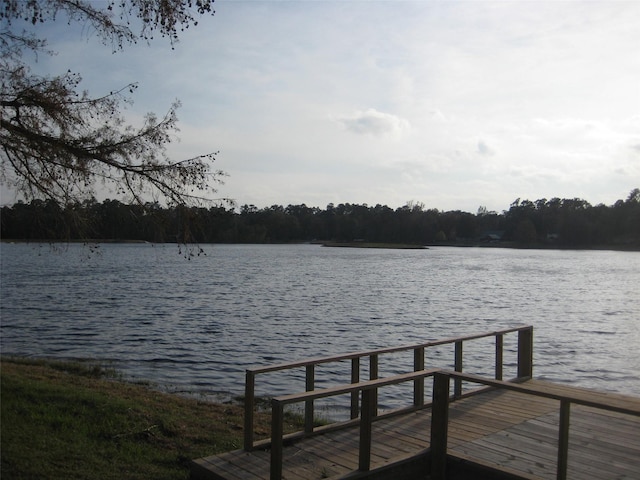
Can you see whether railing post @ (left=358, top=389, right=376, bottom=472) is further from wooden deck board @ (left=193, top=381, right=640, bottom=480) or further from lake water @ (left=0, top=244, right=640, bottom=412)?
lake water @ (left=0, top=244, right=640, bottom=412)

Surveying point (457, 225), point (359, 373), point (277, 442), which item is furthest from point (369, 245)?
point (277, 442)

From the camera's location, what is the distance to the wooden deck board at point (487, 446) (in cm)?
569

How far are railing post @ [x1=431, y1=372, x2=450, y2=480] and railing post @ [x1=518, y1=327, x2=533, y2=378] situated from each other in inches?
176

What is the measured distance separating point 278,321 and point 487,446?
17150 mm

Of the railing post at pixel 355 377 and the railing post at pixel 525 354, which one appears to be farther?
the railing post at pixel 525 354

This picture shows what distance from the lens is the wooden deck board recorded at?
5691 millimetres

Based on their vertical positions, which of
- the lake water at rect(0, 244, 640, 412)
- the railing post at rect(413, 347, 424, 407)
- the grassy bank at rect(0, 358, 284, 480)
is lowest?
the lake water at rect(0, 244, 640, 412)

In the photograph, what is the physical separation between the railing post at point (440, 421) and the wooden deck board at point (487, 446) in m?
0.14

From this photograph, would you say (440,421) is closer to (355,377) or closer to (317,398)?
(355,377)

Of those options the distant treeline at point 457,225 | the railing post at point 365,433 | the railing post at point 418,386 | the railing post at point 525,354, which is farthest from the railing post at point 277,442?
the distant treeline at point 457,225

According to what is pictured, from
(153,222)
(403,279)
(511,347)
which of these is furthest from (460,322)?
(403,279)

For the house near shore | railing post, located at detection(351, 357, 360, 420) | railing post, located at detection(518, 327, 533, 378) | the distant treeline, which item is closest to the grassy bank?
railing post, located at detection(351, 357, 360, 420)

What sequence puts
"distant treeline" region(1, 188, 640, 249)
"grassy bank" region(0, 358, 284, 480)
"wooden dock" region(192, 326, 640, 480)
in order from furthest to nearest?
"distant treeline" region(1, 188, 640, 249) < "grassy bank" region(0, 358, 284, 480) < "wooden dock" region(192, 326, 640, 480)

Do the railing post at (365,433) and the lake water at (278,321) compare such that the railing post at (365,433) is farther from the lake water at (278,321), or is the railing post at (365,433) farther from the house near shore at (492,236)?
the house near shore at (492,236)
